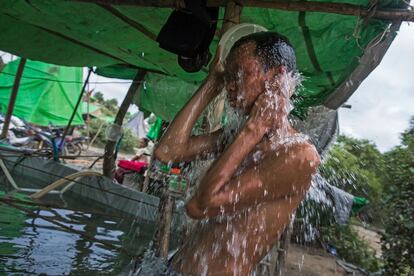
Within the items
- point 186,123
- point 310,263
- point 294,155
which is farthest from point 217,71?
point 310,263

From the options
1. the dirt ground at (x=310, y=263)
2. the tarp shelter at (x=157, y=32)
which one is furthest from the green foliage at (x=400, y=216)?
the tarp shelter at (x=157, y=32)

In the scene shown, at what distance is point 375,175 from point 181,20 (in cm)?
1054

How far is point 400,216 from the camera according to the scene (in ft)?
21.2

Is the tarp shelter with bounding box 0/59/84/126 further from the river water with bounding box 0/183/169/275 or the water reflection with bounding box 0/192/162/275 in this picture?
the water reflection with bounding box 0/192/162/275

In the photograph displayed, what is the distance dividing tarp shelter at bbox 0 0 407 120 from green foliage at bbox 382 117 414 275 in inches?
118

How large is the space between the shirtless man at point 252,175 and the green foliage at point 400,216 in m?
5.51

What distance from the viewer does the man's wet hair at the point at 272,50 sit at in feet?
5.72

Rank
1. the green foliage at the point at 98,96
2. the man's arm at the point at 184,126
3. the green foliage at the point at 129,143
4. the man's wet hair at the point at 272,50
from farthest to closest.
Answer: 1. the green foliage at the point at 98,96
2. the green foliage at the point at 129,143
3. the man's arm at the point at 184,126
4. the man's wet hair at the point at 272,50

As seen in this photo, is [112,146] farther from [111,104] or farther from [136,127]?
[111,104]

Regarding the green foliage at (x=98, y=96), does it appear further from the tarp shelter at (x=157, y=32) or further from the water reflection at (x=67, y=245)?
the tarp shelter at (x=157, y=32)

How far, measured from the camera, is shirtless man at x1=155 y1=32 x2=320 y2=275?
163cm

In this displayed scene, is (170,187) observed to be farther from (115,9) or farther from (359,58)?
(359,58)

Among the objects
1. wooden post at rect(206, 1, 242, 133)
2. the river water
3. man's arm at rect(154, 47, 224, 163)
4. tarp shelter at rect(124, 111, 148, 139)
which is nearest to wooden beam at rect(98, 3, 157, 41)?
wooden post at rect(206, 1, 242, 133)

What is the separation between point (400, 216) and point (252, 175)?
230 inches
